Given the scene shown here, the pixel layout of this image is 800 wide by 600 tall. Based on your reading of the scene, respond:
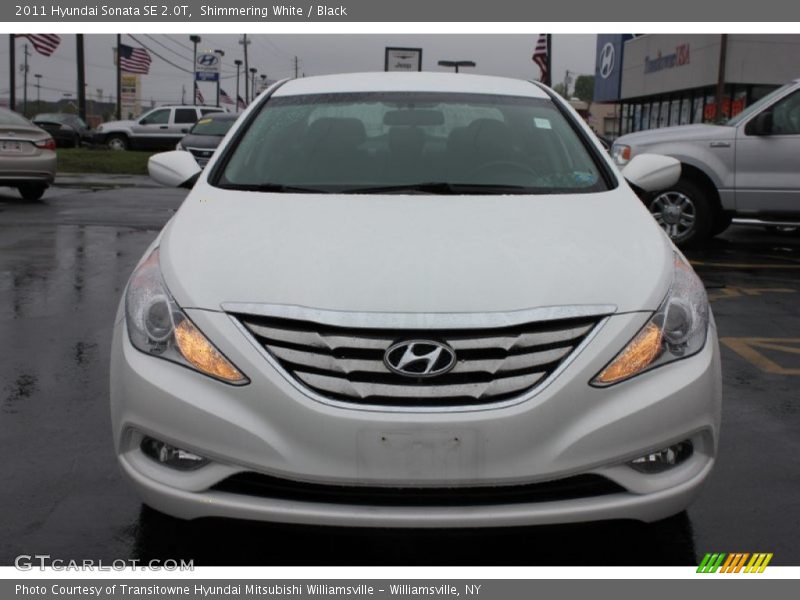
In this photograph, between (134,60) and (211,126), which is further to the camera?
(134,60)

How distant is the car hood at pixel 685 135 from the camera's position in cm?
1070

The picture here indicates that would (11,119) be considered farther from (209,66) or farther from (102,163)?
(209,66)

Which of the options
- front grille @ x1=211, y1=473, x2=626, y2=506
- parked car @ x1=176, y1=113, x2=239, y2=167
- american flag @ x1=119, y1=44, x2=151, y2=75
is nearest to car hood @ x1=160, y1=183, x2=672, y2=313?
front grille @ x1=211, y1=473, x2=626, y2=506

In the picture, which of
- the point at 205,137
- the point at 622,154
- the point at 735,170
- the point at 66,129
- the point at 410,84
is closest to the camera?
the point at 410,84

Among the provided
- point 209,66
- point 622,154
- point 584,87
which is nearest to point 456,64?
point 622,154

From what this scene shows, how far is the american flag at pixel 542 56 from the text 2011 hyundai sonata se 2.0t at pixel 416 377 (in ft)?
81.1

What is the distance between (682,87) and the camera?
38.5 metres

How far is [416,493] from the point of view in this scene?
9.03 ft

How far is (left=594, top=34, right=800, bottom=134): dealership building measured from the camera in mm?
34406

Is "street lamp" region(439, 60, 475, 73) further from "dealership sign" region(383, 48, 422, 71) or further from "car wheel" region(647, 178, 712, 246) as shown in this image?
"car wheel" region(647, 178, 712, 246)

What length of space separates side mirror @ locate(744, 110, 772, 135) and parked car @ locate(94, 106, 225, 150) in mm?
26383

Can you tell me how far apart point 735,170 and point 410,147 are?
720 cm

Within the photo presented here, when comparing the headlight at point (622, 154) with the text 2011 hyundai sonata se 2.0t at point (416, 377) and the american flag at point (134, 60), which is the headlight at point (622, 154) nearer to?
the text 2011 hyundai sonata se 2.0t at point (416, 377)
